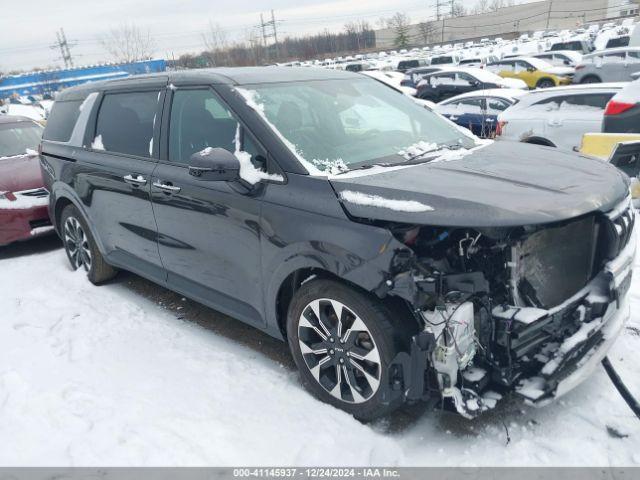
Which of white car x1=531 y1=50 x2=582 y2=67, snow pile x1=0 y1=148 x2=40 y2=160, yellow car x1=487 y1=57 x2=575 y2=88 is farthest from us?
white car x1=531 y1=50 x2=582 y2=67

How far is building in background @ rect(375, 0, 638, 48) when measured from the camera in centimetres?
8356

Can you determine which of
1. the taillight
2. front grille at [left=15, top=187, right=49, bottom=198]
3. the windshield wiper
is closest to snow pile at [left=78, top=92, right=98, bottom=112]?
front grille at [left=15, top=187, right=49, bottom=198]

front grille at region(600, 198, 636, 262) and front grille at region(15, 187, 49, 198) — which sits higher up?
front grille at region(600, 198, 636, 262)

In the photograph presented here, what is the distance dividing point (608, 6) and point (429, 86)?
82.9 metres

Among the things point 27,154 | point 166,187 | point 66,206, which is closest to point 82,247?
point 66,206

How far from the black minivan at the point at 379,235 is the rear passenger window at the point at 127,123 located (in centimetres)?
2

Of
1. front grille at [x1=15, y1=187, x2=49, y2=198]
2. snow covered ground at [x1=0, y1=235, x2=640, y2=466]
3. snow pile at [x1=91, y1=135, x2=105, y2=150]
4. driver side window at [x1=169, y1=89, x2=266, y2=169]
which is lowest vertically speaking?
snow covered ground at [x1=0, y1=235, x2=640, y2=466]

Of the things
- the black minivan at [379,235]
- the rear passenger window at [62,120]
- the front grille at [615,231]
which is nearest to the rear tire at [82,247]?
the rear passenger window at [62,120]

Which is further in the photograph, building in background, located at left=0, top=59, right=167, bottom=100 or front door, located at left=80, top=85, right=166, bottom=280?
building in background, located at left=0, top=59, right=167, bottom=100

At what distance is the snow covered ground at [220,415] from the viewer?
2.56 metres

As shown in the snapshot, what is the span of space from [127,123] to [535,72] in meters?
21.8

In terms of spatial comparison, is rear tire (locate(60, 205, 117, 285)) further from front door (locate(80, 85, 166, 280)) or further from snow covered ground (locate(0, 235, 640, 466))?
snow covered ground (locate(0, 235, 640, 466))

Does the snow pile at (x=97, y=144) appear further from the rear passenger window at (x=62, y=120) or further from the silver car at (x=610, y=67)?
the silver car at (x=610, y=67)

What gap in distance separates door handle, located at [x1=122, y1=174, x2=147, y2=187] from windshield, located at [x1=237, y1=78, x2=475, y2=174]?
1.12 metres
